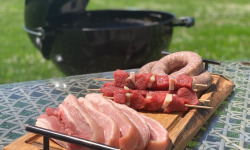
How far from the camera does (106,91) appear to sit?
9.00ft

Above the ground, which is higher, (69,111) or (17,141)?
(69,111)

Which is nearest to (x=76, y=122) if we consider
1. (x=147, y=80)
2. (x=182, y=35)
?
(x=147, y=80)

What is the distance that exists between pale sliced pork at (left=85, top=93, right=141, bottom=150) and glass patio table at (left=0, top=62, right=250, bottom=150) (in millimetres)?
443

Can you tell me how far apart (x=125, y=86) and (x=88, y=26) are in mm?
2790

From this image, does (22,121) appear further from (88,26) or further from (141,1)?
(141,1)

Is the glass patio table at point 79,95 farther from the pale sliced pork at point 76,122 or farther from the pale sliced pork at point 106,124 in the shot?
the pale sliced pork at point 106,124

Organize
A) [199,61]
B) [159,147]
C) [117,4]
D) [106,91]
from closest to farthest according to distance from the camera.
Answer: [159,147], [106,91], [199,61], [117,4]

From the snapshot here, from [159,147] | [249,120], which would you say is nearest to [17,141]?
[159,147]

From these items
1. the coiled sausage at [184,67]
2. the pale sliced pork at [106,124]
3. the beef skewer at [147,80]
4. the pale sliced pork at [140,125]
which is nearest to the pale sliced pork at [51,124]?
the pale sliced pork at [106,124]

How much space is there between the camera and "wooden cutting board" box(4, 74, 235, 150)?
2.10m

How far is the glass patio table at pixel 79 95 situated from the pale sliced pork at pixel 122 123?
443mm

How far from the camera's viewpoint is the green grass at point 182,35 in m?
7.04

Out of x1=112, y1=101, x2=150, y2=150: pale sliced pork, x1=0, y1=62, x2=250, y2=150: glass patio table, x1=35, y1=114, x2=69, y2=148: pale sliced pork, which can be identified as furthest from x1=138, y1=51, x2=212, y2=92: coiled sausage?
x1=35, y1=114, x2=69, y2=148: pale sliced pork

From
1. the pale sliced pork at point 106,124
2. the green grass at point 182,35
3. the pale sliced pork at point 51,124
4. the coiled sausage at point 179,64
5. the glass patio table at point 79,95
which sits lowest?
the green grass at point 182,35
